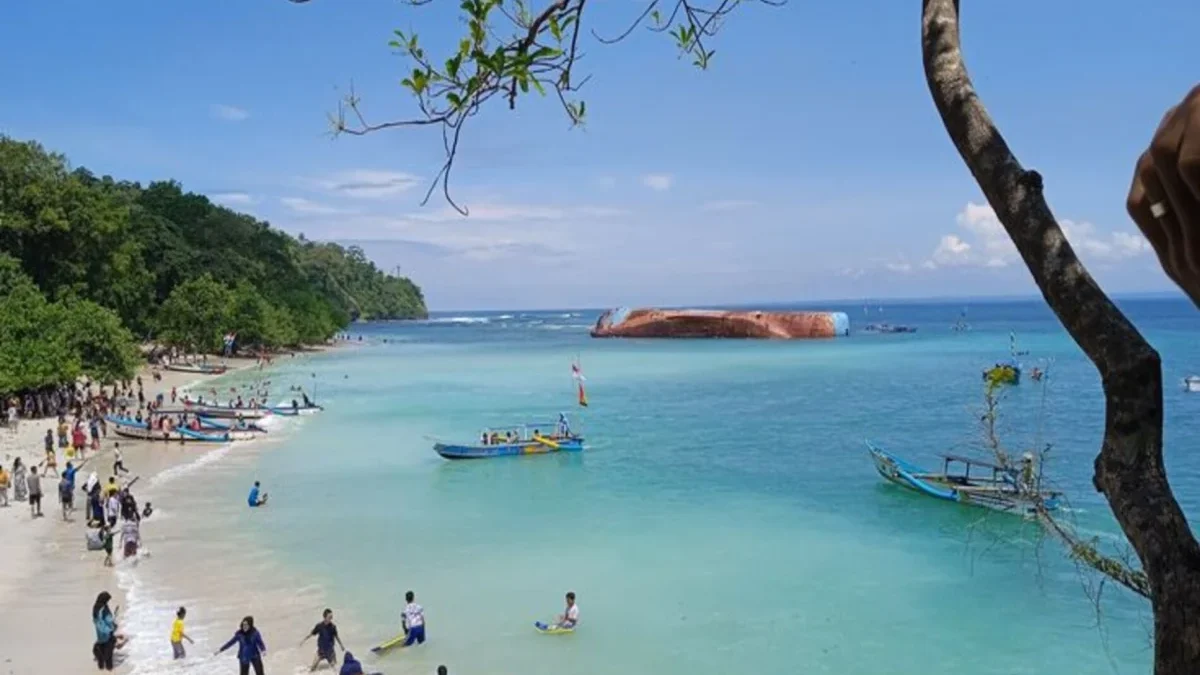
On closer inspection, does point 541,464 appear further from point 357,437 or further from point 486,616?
point 486,616

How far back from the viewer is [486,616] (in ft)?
51.3

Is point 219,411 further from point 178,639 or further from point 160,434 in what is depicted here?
point 178,639

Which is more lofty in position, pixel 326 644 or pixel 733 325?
pixel 733 325

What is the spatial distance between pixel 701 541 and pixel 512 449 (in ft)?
38.3

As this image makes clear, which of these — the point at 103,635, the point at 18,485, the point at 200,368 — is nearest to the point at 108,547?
the point at 103,635

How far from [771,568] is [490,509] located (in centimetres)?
790

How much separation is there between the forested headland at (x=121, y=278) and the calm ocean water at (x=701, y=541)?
8708 mm

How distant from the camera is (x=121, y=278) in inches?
2068

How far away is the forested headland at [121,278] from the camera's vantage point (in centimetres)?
3506

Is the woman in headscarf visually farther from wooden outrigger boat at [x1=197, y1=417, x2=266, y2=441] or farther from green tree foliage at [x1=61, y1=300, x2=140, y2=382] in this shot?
green tree foliage at [x1=61, y1=300, x2=140, y2=382]

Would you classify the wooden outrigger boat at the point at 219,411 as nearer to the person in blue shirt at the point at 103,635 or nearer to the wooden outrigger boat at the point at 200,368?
the wooden outrigger boat at the point at 200,368

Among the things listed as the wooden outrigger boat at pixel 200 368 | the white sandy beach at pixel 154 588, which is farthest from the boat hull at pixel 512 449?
the wooden outrigger boat at pixel 200 368

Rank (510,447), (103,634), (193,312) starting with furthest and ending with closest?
(193,312)
(510,447)
(103,634)

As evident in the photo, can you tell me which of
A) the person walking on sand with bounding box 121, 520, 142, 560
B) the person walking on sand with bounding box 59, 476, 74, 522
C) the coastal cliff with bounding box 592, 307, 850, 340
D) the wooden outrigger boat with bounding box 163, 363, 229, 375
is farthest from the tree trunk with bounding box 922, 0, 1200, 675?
the coastal cliff with bounding box 592, 307, 850, 340
